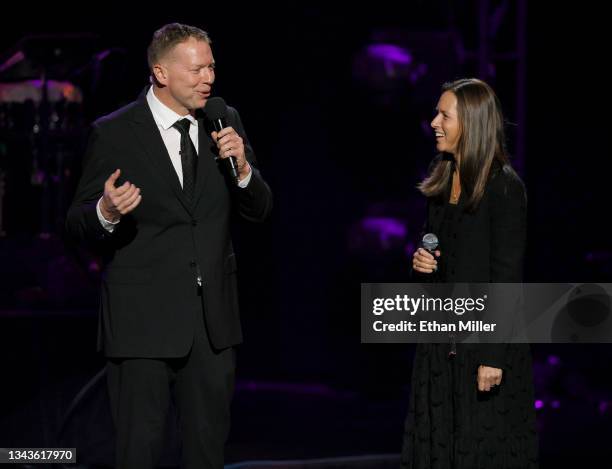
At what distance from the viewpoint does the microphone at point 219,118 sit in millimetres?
2830

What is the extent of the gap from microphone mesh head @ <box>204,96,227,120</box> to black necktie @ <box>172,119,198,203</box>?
0.11 metres

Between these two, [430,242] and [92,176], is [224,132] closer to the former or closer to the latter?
[92,176]

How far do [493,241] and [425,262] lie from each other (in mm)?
223

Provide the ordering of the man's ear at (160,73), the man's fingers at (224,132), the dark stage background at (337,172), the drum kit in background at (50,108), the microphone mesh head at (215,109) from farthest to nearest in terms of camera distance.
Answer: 1. the dark stage background at (337,172)
2. the drum kit in background at (50,108)
3. the man's ear at (160,73)
4. the microphone mesh head at (215,109)
5. the man's fingers at (224,132)

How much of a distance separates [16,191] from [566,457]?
10.2 feet

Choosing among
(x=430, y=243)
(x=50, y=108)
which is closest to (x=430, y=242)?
(x=430, y=243)

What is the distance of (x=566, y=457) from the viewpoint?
4699 millimetres

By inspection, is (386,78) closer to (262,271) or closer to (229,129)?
(262,271)

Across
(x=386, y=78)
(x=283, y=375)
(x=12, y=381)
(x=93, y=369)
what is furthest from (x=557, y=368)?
(x=12, y=381)

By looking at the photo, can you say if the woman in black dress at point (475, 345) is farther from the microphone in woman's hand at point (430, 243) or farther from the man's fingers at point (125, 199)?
the man's fingers at point (125, 199)

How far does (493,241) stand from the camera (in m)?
3.02

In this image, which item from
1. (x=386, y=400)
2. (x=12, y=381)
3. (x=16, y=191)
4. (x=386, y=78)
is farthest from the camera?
(x=386, y=400)

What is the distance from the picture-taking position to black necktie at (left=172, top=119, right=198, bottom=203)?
294cm

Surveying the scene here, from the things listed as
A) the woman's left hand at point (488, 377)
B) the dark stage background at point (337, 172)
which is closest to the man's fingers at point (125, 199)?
the woman's left hand at point (488, 377)
